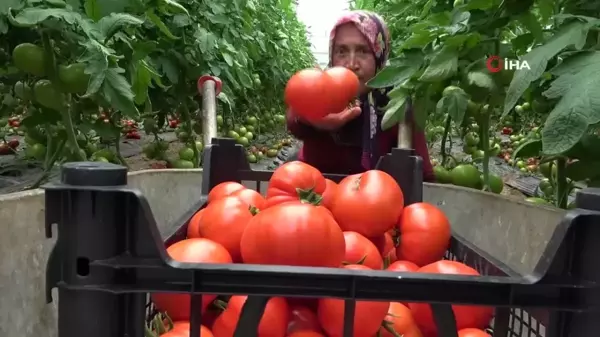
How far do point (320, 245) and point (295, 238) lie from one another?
27 mm

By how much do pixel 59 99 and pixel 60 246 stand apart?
120 cm

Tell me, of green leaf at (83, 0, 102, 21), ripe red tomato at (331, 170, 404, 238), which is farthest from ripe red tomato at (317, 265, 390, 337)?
green leaf at (83, 0, 102, 21)

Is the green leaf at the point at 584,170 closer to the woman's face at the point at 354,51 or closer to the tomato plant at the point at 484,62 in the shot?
the tomato plant at the point at 484,62

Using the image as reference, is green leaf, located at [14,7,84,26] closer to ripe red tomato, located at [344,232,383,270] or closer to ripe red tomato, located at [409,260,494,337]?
ripe red tomato, located at [344,232,383,270]

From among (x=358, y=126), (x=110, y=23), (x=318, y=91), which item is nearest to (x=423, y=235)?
(x=318, y=91)

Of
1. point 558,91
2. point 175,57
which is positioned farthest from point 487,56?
point 175,57

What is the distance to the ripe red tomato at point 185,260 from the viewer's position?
2.20 ft

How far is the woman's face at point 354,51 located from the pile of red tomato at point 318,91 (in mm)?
820

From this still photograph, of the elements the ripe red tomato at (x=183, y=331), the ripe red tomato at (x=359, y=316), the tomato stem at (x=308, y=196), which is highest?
the tomato stem at (x=308, y=196)

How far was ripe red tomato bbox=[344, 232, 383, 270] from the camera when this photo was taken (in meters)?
0.76

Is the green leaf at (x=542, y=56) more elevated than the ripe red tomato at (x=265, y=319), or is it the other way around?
the green leaf at (x=542, y=56)

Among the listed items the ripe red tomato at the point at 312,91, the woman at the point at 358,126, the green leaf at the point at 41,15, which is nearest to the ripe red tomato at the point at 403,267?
the ripe red tomato at the point at 312,91

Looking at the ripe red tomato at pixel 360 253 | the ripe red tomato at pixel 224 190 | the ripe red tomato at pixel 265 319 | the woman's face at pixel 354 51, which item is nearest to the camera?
the ripe red tomato at pixel 265 319

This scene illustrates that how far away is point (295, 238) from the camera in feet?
1.97
